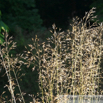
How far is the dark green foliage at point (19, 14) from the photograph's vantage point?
9634 mm

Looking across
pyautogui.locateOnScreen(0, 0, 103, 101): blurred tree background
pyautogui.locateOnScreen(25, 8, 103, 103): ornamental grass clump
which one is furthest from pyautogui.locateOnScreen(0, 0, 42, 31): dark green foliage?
pyautogui.locateOnScreen(25, 8, 103, 103): ornamental grass clump

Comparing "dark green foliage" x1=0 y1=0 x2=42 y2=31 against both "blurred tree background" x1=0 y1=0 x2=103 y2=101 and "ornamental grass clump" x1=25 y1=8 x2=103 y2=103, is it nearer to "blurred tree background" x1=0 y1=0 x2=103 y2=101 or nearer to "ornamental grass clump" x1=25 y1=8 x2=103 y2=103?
"blurred tree background" x1=0 y1=0 x2=103 y2=101

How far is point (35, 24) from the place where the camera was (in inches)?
408

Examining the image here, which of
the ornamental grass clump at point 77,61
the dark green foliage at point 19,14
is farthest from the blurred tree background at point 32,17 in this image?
the ornamental grass clump at point 77,61

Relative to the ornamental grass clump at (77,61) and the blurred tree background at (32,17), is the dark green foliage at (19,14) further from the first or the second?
the ornamental grass clump at (77,61)

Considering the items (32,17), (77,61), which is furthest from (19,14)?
(77,61)

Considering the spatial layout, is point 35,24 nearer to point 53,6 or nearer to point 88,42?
point 53,6

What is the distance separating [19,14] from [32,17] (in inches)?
21.9

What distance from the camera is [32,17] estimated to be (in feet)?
33.1

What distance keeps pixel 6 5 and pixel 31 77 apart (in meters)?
4.76

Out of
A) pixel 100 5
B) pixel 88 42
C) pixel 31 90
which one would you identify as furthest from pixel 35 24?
pixel 88 42

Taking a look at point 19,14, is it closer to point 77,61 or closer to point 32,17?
point 32,17

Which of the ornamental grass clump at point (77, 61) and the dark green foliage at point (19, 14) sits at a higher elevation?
the dark green foliage at point (19, 14)

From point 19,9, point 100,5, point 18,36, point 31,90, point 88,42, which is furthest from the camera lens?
point 100,5
